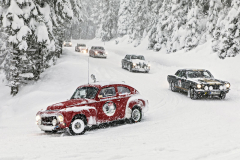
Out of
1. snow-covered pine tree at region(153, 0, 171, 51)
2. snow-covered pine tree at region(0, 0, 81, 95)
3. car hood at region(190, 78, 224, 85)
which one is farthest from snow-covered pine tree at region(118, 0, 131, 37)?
car hood at region(190, 78, 224, 85)

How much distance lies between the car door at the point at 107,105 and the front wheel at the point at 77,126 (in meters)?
0.67

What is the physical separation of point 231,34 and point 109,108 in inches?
758

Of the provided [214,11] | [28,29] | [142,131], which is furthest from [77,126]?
[214,11]

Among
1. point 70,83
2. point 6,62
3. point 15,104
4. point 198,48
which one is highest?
point 198,48

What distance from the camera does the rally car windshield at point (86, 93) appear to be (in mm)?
9227

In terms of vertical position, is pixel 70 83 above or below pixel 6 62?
below

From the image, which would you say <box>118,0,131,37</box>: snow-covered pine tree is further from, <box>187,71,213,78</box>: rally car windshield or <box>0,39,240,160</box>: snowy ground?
<box>187,71,213,78</box>: rally car windshield

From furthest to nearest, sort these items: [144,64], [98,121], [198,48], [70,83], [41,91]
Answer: [198,48], [144,64], [70,83], [41,91], [98,121]

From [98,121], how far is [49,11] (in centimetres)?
1093

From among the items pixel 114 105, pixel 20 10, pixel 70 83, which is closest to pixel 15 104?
pixel 70 83

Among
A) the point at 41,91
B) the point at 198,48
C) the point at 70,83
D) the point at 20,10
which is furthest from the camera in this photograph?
the point at 198,48

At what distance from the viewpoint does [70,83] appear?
18.8m

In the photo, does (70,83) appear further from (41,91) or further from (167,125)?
(167,125)

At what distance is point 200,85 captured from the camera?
13.7 m
